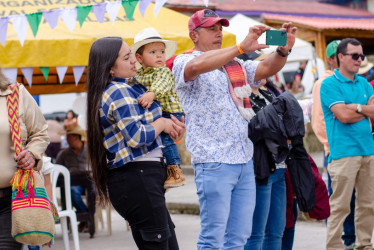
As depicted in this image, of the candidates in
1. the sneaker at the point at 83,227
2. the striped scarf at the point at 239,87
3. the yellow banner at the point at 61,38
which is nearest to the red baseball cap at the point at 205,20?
the striped scarf at the point at 239,87

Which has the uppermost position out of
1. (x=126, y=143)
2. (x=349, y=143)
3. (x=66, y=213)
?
(x=126, y=143)

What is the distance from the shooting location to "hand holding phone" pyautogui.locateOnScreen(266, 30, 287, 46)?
4203 millimetres

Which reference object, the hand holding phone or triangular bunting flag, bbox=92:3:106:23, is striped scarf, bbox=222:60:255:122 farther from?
triangular bunting flag, bbox=92:3:106:23

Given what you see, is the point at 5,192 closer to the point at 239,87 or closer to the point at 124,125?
the point at 124,125

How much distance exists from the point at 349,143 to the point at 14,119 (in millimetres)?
3305

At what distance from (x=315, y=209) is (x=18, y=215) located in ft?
8.54

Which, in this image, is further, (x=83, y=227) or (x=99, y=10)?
(x=83, y=227)

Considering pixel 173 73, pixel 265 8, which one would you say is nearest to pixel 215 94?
pixel 173 73

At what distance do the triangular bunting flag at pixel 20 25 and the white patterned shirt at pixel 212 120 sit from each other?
3436 millimetres

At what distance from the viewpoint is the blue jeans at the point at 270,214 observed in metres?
5.02

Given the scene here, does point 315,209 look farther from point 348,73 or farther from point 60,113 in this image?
point 60,113

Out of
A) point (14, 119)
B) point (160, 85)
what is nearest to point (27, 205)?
point (14, 119)

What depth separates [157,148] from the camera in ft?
13.5

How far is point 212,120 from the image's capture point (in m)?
4.54
